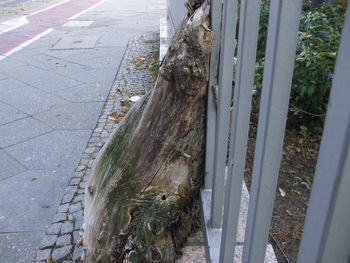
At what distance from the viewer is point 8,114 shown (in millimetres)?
4492

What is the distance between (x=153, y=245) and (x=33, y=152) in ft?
7.41

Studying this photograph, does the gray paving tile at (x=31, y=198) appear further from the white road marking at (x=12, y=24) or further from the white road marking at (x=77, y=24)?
the white road marking at (x=77, y=24)

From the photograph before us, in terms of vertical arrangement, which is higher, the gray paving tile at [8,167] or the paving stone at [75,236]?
the gray paving tile at [8,167]

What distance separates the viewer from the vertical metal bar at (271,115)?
82cm

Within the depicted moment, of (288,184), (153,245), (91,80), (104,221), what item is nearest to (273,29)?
(153,245)

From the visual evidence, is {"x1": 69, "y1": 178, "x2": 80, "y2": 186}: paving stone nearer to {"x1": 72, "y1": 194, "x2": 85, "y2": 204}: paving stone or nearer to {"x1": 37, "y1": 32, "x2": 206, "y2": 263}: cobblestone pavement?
{"x1": 37, "y1": 32, "x2": 206, "y2": 263}: cobblestone pavement

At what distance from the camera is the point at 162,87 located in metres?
1.93

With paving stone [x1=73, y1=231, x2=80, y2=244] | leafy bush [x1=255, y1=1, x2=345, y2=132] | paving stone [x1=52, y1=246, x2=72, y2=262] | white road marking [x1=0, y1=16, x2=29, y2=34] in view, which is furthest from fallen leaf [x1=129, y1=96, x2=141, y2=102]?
white road marking [x1=0, y1=16, x2=29, y2=34]

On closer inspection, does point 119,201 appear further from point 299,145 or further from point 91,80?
point 91,80

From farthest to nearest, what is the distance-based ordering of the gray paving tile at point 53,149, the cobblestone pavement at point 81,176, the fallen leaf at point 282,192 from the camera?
1. the gray paving tile at point 53,149
2. the fallen leaf at point 282,192
3. the cobblestone pavement at point 81,176

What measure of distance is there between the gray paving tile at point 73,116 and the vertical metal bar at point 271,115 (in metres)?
3.33

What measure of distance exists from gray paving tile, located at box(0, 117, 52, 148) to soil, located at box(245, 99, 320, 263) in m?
2.36

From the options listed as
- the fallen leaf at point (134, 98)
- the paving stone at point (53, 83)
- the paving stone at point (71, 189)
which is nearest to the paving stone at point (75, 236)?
the paving stone at point (71, 189)

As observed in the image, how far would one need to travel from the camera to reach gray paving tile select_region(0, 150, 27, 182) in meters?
3.27
